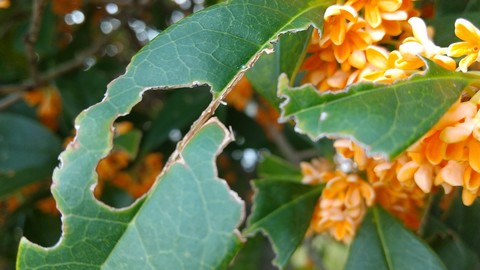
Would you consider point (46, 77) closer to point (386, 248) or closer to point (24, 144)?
point (24, 144)

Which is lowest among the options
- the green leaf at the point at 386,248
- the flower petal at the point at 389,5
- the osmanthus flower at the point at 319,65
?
the green leaf at the point at 386,248

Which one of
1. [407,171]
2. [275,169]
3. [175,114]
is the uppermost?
[407,171]

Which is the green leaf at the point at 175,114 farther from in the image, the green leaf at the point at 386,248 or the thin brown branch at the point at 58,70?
the green leaf at the point at 386,248

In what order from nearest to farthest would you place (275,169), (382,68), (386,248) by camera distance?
(382,68)
(386,248)
(275,169)

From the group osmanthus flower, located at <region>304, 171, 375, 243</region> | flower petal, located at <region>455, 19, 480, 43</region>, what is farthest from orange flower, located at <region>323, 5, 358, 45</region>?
osmanthus flower, located at <region>304, 171, 375, 243</region>

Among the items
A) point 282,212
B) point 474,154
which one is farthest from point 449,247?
point 474,154

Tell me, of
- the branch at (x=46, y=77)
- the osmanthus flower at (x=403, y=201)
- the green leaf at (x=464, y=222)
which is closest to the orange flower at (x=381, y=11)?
the osmanthus flower at (x=403, y=201)

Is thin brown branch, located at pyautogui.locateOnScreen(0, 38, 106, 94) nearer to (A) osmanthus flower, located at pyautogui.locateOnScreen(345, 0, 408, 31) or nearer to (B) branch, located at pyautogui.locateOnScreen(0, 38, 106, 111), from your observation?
(B) branch, located at pyautogui.locateOnScreen(0, 38, 106, 111)
